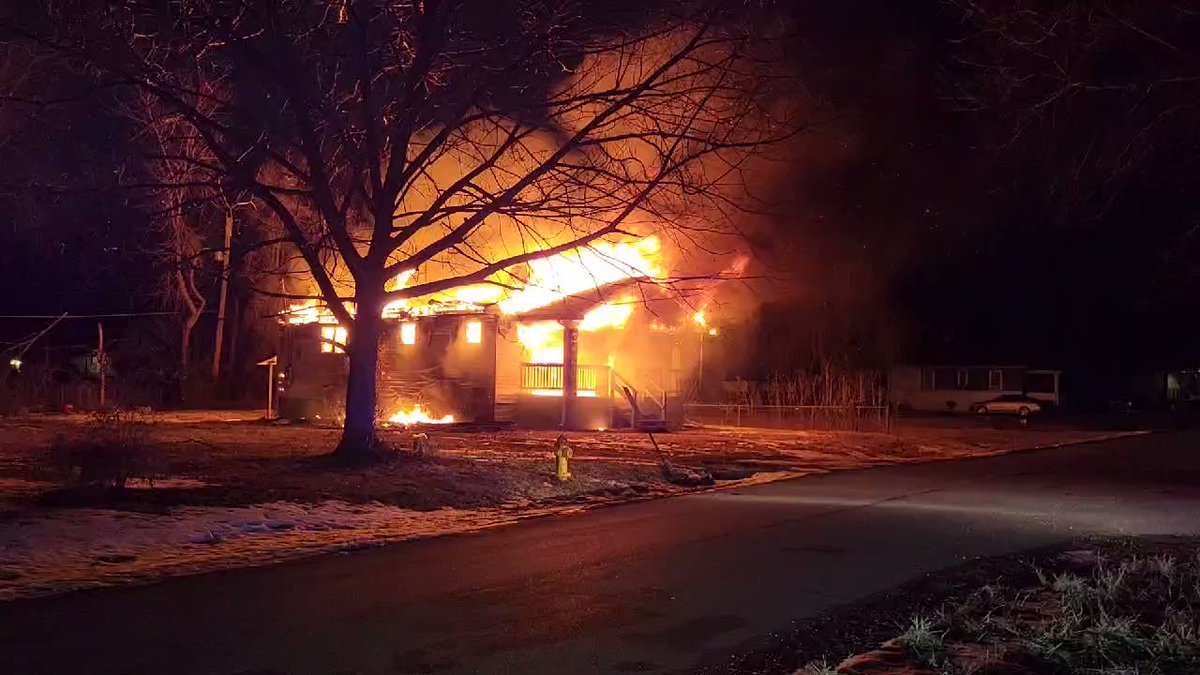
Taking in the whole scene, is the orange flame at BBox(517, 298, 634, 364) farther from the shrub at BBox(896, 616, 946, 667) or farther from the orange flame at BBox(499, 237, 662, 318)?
the shrub at BBox(896, 616, 946, 667)

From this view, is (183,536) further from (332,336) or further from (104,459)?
(332,336)

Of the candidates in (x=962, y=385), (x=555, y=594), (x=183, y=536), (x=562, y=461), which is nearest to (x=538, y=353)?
(x=562, y=461)

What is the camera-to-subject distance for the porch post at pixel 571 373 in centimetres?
2609

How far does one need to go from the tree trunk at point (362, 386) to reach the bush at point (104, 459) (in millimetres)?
3443

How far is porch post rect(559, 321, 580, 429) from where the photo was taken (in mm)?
26094

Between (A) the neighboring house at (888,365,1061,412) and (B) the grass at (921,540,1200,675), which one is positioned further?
(A) the neighboring house at (888,365,1061,412)

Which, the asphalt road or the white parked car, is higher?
the white parked car

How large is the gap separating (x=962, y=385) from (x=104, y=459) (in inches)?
1793

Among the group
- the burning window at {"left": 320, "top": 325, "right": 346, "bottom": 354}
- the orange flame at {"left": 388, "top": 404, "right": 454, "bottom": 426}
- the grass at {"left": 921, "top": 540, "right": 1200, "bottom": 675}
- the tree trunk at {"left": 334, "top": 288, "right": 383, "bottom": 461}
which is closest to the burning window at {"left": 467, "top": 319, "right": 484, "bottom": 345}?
the orange flame at {"left": 388, "top": 404, "right": 454, "bottom": 426}

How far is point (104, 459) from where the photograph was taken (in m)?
11.5

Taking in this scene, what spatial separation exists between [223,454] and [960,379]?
4126cm

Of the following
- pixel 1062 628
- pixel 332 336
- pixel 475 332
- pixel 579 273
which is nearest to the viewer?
pixel 1062 628

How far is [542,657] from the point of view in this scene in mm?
6047

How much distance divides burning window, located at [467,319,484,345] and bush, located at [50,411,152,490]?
594 inches
